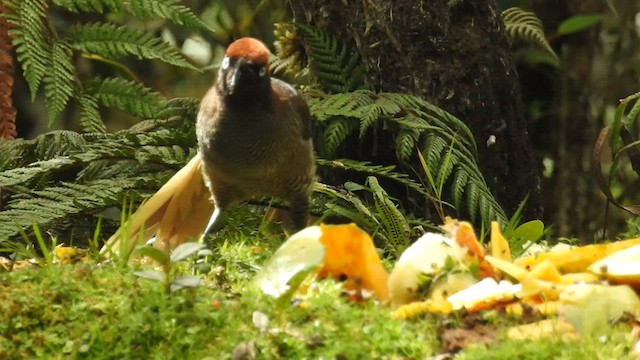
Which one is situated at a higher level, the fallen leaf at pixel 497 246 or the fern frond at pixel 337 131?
the fallen leaf at pixel 497 246

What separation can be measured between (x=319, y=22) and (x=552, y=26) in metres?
1.73

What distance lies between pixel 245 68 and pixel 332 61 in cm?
85

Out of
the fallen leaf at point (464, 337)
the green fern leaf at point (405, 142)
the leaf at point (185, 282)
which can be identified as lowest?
the green fern leaf at point (405, 142)

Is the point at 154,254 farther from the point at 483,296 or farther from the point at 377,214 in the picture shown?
the point at 377,214

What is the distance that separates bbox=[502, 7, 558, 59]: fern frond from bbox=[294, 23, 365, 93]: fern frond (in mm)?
788

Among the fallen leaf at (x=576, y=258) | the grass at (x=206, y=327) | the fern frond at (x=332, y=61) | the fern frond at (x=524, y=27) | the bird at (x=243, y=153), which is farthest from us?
the fern frond at (x=524, y=27)

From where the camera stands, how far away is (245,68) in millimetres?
3477

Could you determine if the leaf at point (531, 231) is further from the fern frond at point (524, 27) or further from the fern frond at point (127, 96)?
the fern frond at point (127, 96)

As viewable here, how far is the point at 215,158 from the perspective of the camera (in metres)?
3.74

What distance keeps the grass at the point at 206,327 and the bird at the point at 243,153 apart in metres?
1.10

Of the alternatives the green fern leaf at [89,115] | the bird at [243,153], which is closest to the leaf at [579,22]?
the bird at [243,153]

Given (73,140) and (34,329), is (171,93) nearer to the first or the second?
(73,140)

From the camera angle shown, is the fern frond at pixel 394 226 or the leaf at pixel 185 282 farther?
the fern frond at pixel 394 226

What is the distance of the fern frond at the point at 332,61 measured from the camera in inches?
167
